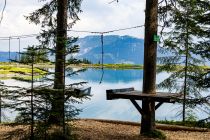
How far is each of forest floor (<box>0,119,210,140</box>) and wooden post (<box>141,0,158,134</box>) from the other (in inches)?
Answer: 29.2

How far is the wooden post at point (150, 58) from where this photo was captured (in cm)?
1244

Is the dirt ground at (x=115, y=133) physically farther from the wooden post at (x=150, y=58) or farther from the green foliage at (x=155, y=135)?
the wooden post at (x=150, y=58)

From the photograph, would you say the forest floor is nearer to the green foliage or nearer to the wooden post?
the green foliage

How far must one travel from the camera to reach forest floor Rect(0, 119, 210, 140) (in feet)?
40.5

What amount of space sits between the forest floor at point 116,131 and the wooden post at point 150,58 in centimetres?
74

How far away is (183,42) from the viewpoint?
21500mm

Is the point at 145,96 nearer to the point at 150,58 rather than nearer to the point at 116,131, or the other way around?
the point at 150,58

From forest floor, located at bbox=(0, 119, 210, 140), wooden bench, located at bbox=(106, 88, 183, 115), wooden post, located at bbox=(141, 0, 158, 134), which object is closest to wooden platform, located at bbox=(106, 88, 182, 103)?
wooden bench, located at bbox=(106, 88, 183, 115)

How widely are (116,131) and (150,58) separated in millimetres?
2679

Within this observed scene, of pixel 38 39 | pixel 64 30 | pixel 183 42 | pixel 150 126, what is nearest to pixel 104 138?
pixel 150 126

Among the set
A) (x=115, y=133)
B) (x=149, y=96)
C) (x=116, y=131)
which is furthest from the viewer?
(x=116, y=131)

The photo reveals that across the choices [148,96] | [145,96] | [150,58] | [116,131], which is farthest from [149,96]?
[116,131]

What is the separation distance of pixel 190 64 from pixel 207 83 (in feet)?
31.7

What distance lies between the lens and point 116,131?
13727 millimetres
